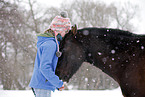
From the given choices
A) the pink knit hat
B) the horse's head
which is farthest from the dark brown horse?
the pink knit hat

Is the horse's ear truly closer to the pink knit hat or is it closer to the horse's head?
the horse's head

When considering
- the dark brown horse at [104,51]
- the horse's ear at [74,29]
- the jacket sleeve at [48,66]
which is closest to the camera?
the jacket sleeve at [48,66]

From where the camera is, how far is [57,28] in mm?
2354

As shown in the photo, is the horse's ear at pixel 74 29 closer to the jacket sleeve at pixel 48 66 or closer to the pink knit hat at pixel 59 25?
the pink knit hat at pixel 59 25

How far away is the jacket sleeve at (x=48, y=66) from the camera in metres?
2.02

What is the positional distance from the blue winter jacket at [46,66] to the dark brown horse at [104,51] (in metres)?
0.15

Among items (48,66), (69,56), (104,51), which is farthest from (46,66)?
(104,51)

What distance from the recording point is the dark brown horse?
83.8 inches

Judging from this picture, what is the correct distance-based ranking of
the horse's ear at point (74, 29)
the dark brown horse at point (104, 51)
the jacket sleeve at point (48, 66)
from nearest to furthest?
the jacket sleeve at point (48, 66) → the dark brown horse at point (104, 51) → the horse's ear at point (74, 29)

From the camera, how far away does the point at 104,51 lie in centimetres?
231

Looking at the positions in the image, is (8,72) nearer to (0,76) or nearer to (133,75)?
(0,76)

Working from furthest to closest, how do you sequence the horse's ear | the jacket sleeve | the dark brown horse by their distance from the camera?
the horse's ear → the dark brown horse → the jacket sleeve

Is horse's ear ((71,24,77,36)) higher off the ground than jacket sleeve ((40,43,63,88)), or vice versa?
horse's ear ((71,24,77,36))

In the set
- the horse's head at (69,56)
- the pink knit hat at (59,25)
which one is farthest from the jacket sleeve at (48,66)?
the pink knit hat at (59,25)
